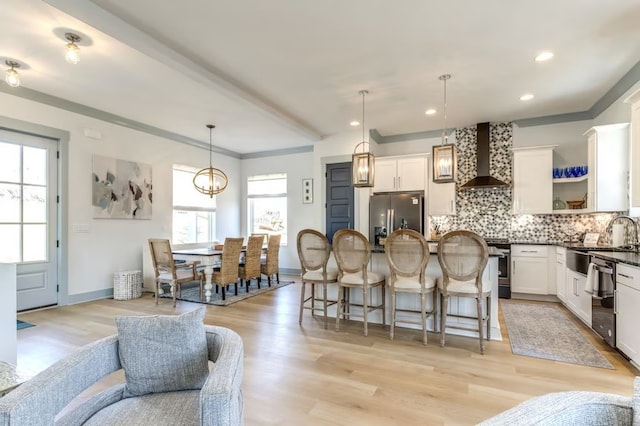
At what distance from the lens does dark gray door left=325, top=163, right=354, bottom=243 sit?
6277 mm

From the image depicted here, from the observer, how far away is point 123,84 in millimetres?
4098

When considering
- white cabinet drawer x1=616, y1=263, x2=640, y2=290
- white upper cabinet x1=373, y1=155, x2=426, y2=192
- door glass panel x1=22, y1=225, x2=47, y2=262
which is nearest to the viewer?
white cabinet drawer x1=616, y1=263, x2=640, y2=290

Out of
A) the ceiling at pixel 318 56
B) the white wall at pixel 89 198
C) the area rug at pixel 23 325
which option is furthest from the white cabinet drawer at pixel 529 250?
the area rug at pixel 23 325

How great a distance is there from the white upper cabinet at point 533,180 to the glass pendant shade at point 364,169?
2868mm

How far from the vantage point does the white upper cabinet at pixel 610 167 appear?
402 cm

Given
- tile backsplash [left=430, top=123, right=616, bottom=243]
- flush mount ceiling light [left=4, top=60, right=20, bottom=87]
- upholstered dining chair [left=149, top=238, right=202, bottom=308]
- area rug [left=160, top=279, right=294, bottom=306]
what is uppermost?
flush mount ceiling light [left=4, top=60, right=20, bottom=87]

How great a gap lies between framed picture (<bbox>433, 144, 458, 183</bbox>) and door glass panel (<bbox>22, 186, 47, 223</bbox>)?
5197mm

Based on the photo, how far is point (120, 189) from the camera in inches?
212

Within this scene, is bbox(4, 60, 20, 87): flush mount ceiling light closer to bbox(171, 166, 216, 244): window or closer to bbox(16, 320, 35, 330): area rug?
bbox(16, 320, 35, 330): area rug

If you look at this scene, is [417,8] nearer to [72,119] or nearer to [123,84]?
[123,84]

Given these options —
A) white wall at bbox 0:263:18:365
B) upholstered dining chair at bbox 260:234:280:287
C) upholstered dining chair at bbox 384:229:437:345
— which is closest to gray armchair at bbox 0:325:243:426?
white wall at bbox 0:263:18:365

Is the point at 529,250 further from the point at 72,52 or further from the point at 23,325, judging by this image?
the point at 23,325

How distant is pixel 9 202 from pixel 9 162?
516mm

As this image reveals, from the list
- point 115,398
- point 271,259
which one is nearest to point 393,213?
point 271,259
